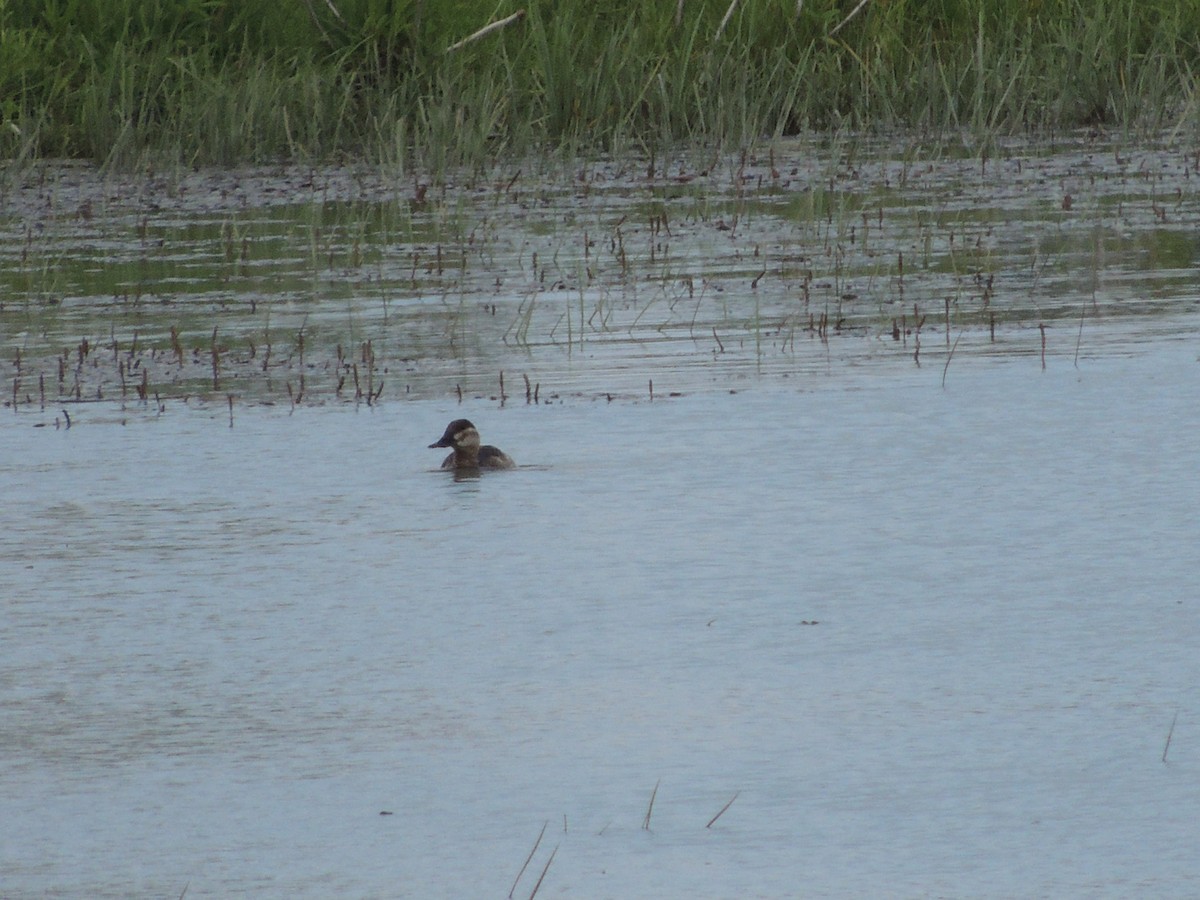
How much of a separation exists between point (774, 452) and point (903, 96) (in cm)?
892

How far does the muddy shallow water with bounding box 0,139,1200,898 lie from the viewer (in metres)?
3.72

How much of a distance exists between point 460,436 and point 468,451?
15cm

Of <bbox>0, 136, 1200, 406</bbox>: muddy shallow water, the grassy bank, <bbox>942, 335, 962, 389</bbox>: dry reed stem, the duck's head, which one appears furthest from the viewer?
the grassy bank

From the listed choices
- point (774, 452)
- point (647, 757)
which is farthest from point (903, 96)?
point (647, 757)

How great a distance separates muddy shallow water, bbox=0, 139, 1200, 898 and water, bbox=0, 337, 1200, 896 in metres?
0.01

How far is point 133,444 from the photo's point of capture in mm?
7172

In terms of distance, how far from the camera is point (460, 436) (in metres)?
6.83

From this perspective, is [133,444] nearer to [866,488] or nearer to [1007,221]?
[866,488]

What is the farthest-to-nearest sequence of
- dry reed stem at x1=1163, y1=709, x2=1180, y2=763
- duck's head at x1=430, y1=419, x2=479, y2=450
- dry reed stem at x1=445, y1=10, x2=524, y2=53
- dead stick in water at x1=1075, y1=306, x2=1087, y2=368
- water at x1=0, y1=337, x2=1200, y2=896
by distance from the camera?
dry reed stem at x1=445, y1=10, x2=524, y2=53 → dead stick in water at x1=1075, y1=306, x2=1087, y2=368 → duck's head at x1=430, y1=419, x2=479, y2=450 → dry reed stem at x1=1163, y1=709, x2=1180, y2=763 → water at x1=0, y1=337, x2=1200, y2=896

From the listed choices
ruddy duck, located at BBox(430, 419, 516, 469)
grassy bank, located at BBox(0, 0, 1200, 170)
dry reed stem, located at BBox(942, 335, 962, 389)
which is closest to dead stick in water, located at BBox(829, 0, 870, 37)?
grassy bank, located at BBox(0, 0, 1200, 170)

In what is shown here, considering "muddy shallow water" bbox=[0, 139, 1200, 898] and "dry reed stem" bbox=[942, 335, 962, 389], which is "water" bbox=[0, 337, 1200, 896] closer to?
"muddy shallow water" bbox=[0, 139, 1200, 898]

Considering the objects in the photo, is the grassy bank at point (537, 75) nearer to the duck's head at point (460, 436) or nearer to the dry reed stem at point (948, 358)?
the dry reed stem at point (948, 358)

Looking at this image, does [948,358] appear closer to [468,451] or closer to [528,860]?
[468,451]

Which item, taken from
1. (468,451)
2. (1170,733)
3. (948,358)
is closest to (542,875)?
(1170,733)
